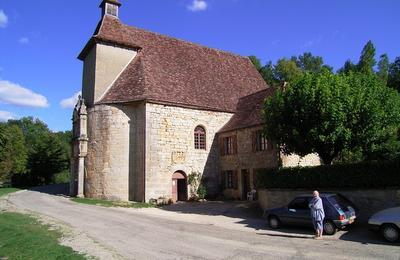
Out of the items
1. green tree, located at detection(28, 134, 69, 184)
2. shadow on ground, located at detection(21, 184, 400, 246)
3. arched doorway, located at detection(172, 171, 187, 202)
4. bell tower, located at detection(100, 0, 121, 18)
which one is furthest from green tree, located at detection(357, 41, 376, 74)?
green tree, located at detection(28, 134, 69, 184)

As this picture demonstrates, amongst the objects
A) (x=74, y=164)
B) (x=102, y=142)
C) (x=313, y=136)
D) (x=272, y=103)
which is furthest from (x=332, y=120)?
(x=74, y=164)

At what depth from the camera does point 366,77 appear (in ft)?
61.6

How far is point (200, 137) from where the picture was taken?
29453 millimetres

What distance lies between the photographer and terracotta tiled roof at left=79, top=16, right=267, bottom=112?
27.8m

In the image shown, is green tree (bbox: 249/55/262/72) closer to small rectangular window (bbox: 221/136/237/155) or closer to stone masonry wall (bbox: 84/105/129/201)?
small rectangular window (bbox: 221/136/237/155)

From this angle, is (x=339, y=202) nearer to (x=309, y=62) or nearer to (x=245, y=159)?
(x=245, y=159)

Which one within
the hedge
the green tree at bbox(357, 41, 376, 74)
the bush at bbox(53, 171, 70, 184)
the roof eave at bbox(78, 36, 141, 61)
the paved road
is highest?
the green tree at bbox(357, 41, 376, 74)

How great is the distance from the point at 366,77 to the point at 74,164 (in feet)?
72.0

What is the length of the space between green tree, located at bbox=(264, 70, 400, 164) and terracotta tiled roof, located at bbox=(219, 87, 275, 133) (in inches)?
286

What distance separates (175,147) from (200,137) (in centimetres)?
266

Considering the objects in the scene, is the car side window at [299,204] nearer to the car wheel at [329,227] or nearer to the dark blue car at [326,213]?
the dark blue car at [326,213]

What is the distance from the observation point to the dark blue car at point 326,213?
13.1 m

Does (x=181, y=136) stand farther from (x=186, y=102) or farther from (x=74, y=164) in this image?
(x=74, y=164)

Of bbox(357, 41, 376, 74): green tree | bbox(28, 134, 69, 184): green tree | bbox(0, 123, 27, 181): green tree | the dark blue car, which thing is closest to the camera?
the dark blue car
